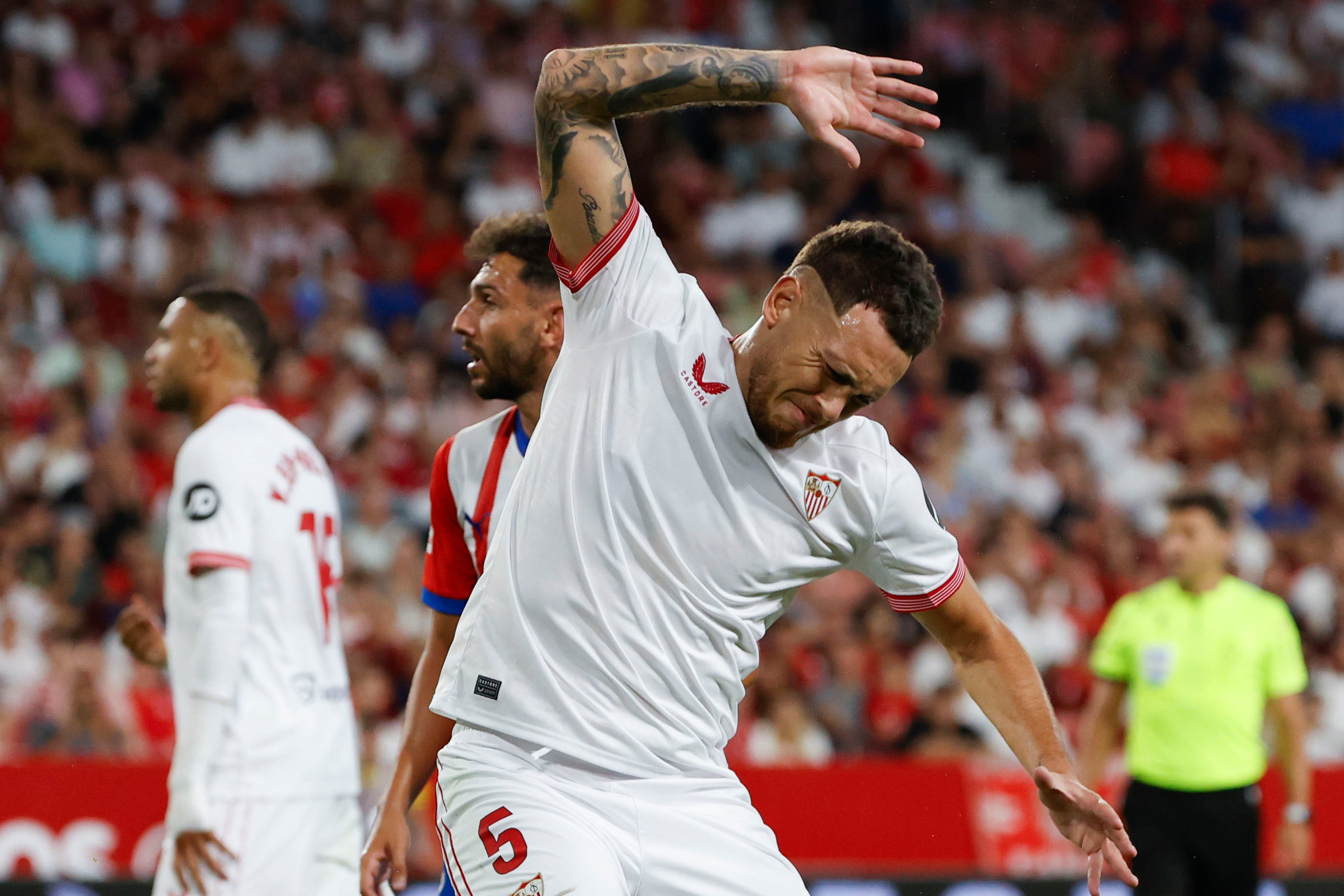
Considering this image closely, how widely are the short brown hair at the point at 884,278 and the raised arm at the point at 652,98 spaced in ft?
0.79

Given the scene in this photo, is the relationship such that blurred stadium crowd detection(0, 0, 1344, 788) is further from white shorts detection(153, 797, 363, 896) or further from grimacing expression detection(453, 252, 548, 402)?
grimacing expression detection(453, 252, 548, 402)

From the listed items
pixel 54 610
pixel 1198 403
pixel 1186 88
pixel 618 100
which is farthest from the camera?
pixel 1186 88

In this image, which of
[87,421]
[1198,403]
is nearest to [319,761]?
[87,421]

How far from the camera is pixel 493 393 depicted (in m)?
4.29

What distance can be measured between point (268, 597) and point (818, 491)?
2142 millimetres

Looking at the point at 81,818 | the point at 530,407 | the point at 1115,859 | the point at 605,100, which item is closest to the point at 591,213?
A: the point at 605,100

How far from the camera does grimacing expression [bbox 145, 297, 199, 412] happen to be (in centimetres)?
525

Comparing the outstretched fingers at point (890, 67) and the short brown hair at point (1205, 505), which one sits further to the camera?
the short brown hair at point (1205, 505)

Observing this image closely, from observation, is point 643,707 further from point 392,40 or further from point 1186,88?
point 1186,88

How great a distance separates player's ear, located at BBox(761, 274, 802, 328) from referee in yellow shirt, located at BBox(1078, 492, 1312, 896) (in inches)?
186

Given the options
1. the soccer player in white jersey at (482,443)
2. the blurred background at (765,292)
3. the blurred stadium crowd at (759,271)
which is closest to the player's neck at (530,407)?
the soccer player in white jersey at (482,443)

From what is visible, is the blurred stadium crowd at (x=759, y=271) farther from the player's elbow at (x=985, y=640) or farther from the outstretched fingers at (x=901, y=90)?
the outstretched fingers at (x=901, y=90)

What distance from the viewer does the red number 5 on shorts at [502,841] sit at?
3264mm

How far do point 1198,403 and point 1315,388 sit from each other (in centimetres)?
110
